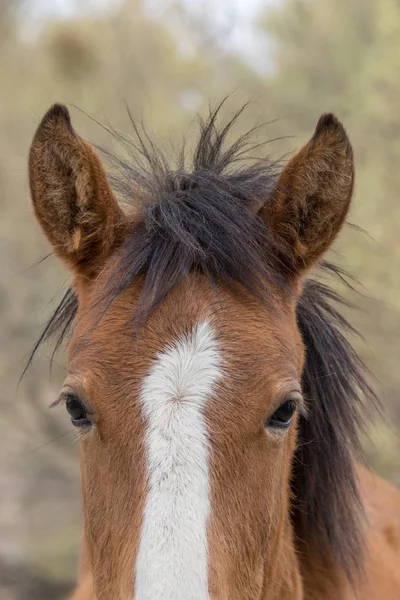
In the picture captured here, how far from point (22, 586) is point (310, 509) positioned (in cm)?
440

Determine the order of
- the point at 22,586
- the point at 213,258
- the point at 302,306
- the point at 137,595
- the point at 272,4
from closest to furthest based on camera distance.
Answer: the point at 137,595 < the point at 213,258 < the point at 302,306 < the point at 22,586 < the point at 272,4

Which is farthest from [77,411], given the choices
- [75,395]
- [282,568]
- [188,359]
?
[282,568]

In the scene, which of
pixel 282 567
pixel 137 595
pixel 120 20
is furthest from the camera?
pixel 120 20

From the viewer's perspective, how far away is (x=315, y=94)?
36.1ft

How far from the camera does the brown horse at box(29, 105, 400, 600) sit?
1.58m

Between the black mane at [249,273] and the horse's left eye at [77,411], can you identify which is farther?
the black mane at [249,273]

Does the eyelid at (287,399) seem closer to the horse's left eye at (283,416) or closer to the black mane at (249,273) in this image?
the horse's left eye at (283,416)

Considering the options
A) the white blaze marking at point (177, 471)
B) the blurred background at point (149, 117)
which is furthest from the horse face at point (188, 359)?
the blurred background at point (149, 117)

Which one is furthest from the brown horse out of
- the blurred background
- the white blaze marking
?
the blurred background

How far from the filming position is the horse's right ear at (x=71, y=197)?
1.98 meters

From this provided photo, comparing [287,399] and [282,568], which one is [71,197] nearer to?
[287,399]

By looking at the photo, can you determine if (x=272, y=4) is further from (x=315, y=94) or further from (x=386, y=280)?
(x=386, y=280)

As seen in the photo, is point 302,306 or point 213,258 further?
point 302,306

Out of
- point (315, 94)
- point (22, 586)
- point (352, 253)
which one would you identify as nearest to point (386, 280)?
point (352, 253)
